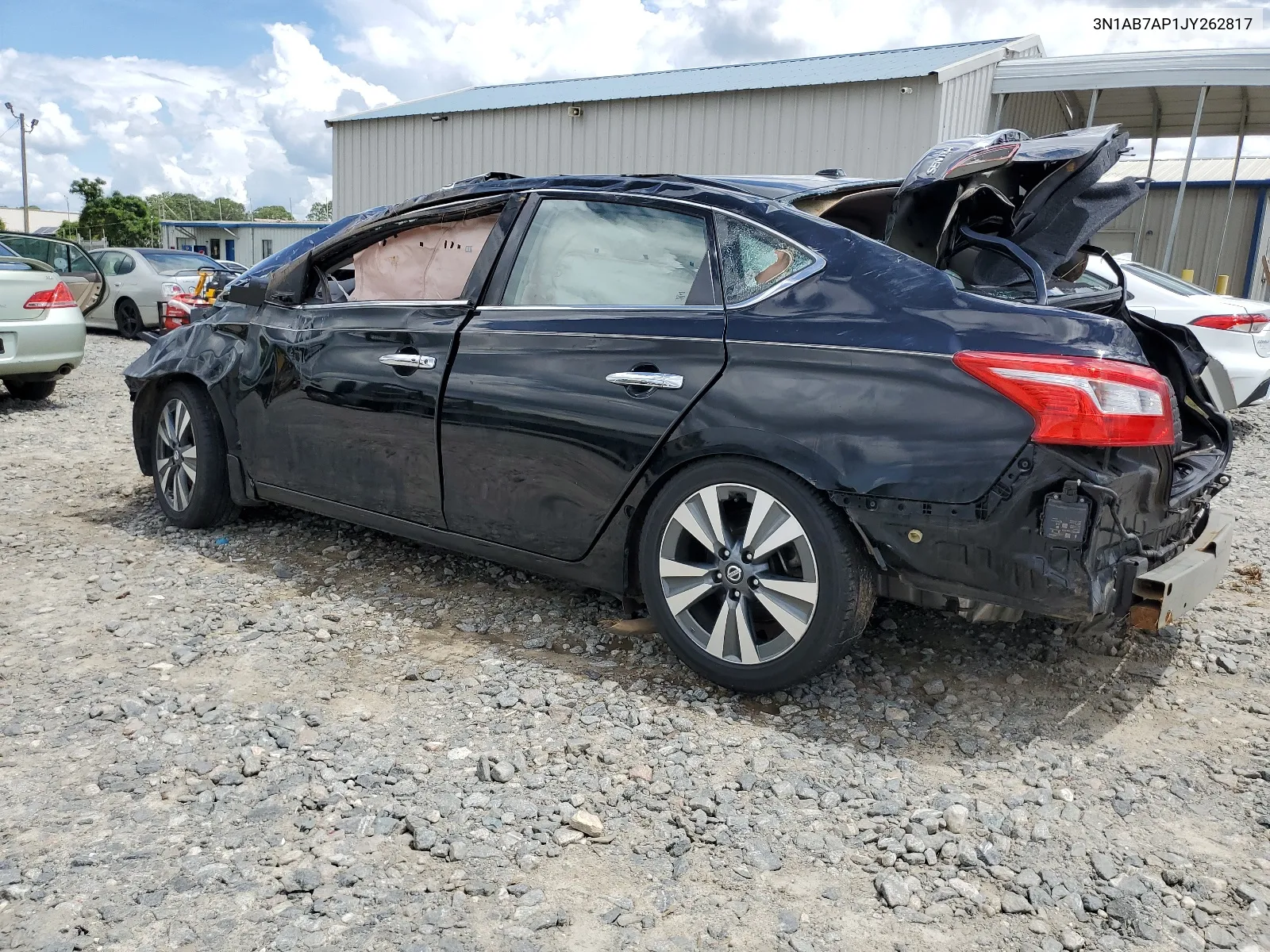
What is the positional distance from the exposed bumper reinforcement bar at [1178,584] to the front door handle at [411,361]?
7.82 feet

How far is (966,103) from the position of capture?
12.3m

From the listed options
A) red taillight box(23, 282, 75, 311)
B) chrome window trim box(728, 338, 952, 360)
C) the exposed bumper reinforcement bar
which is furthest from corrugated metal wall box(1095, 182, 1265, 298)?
chrome window trim box(728, 338, 952, 360)

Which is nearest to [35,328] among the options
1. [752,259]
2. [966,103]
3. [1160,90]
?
[752,259]

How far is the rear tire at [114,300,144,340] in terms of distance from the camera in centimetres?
1537

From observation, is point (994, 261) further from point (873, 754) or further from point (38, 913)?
point (38, 913)

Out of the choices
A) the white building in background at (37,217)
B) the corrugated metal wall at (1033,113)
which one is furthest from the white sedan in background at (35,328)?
the white building in background at (37,217)

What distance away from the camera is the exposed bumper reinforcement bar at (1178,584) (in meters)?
2.76

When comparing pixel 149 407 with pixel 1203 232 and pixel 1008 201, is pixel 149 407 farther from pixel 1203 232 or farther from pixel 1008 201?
pixel 1203 232

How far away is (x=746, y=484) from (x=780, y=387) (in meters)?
0.29

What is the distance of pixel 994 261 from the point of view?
3279mm

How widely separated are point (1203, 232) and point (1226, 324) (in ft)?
46.5

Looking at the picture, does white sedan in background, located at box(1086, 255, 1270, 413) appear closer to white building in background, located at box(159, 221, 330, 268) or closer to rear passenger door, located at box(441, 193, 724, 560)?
rear passenger door, located at box(441, 193, 724, 560)

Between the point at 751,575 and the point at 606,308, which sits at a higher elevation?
the point at 606,308

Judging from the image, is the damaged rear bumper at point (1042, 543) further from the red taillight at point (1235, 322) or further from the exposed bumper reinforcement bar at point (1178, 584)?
the red taillight at point (1235, 322)
